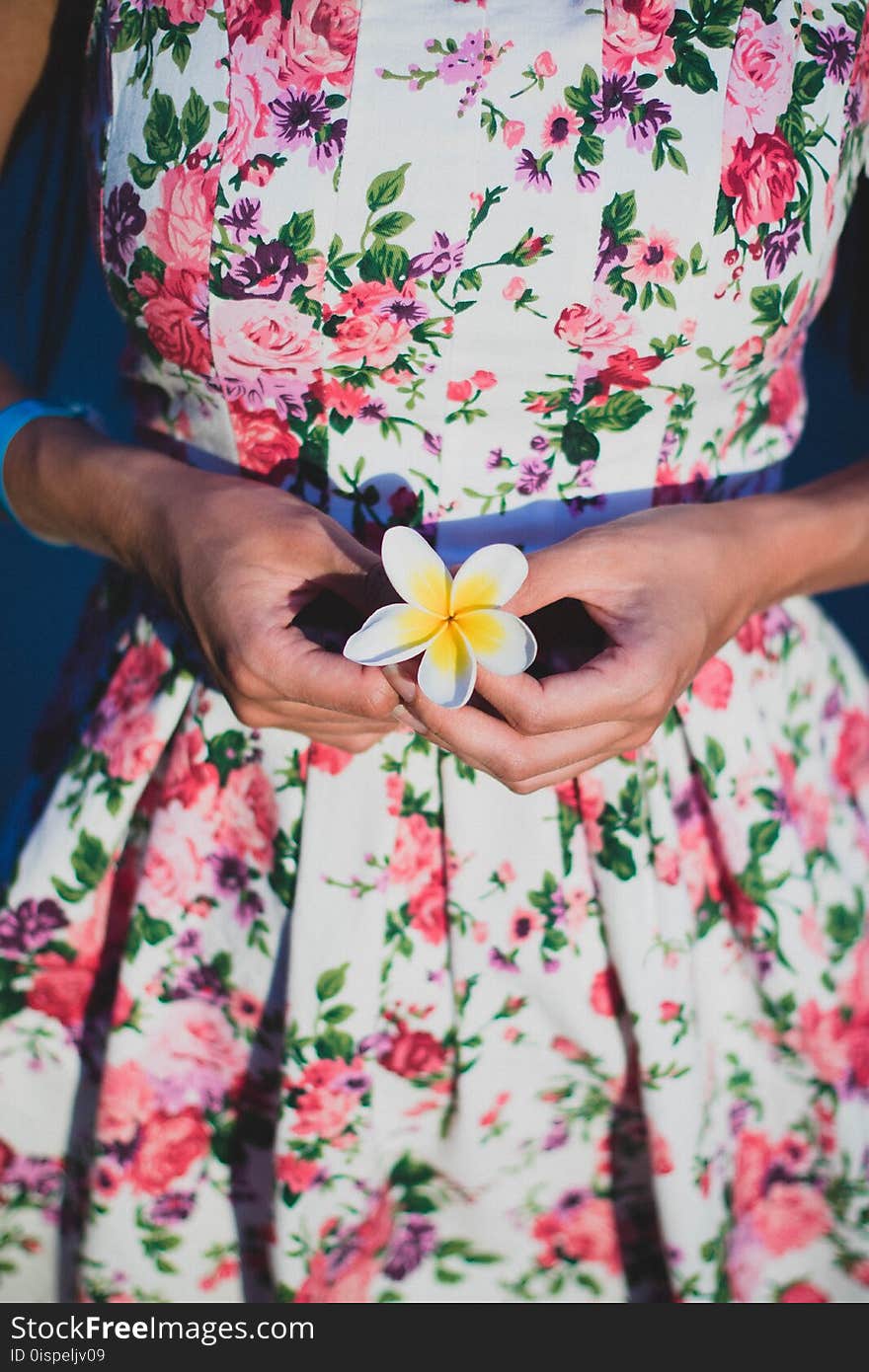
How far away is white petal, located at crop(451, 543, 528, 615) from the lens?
0.46 metres

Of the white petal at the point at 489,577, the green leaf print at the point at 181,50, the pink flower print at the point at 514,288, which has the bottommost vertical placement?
the white petal at the point at 489,577

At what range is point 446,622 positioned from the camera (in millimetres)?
471

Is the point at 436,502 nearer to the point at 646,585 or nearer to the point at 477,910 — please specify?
the point at 646,585

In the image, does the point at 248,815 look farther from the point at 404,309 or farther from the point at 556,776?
the point at 404,309

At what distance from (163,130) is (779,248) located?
1.21 ft

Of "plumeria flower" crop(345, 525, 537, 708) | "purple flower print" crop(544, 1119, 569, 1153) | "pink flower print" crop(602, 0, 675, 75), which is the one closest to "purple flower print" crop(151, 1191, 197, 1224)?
"purple flower print" crop(544, 1119, 569, 1153)

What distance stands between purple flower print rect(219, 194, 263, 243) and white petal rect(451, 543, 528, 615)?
25 cm

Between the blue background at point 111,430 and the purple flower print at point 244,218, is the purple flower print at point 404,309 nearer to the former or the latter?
the purple flower print at point 244,218

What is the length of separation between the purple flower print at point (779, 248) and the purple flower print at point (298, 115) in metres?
0.27

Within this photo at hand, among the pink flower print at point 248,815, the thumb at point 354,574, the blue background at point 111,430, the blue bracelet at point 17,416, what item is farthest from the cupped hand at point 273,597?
the blue background at point 111,430

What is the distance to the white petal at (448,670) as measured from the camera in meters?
0.44

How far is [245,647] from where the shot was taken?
524mm

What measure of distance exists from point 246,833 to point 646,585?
34 centimetres

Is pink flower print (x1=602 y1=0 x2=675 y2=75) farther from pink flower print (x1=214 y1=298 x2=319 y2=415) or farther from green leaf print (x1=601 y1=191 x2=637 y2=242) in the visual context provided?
pink flower print (x1=214 y1=298 x2=319 y2=415)
